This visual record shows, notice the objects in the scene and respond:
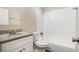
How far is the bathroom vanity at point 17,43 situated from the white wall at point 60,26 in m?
0.22

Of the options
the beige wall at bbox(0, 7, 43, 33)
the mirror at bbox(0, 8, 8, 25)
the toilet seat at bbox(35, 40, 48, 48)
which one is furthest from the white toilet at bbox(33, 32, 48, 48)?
the mirror at bbox(0, 8, 8, 25)

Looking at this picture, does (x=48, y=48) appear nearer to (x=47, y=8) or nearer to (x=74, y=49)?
(x=74, y=49)

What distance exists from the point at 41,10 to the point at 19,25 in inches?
12.5

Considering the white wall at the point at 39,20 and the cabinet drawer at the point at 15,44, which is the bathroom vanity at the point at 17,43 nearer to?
the cabinet drawer at the point at 15,44

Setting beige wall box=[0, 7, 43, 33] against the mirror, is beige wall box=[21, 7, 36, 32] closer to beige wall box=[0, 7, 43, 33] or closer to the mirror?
beige wall box=[0, 7, 43, 33]

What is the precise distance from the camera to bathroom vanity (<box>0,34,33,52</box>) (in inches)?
38.4

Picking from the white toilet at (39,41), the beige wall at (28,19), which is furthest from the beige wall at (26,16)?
the white toilet at (39,41)

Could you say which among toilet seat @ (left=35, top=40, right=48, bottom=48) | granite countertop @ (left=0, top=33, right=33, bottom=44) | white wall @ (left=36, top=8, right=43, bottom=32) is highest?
white wall @ (left=36, top=8, right=43, bottom=32)

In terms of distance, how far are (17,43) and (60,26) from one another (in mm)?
540

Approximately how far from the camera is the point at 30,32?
111 centimetres

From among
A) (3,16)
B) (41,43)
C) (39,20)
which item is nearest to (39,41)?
(41,43)

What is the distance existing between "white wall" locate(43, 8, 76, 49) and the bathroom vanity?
0.73 ft

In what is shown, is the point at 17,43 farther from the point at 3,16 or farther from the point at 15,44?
the point at 3,16
